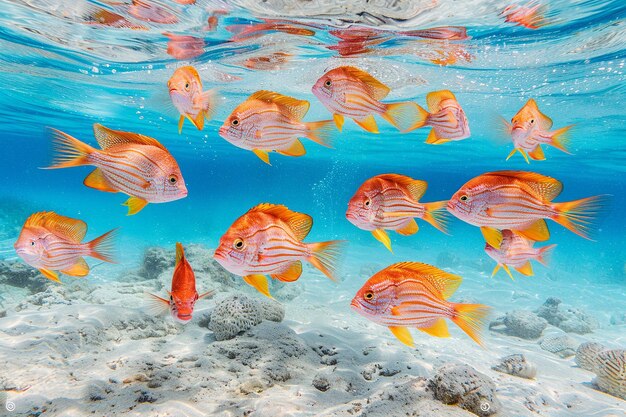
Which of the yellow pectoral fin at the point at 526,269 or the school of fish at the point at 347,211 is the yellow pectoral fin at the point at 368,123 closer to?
the school of fish at the point at 347,211

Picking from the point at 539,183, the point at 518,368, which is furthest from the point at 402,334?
the point at 518,368

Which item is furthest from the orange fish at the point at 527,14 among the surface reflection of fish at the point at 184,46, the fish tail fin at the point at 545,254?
the surface reflection of fish at the point at 184,46

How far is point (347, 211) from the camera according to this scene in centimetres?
314

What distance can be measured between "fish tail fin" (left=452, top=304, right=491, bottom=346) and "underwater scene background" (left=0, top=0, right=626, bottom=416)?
3.23 feet

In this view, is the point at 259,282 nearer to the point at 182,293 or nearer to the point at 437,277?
the point at 182,293

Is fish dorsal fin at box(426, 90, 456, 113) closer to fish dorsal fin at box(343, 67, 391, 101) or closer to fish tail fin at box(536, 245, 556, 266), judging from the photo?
fish dorsal fin at box(343, 67, 391, 101)

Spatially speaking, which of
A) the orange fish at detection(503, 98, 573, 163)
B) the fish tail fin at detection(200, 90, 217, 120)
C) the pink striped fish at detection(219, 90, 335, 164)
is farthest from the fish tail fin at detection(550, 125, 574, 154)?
the fish tail fin at detection(200, 90, 217, 120)

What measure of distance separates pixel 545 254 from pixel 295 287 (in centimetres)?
1091

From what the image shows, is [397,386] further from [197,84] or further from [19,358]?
[19,358]

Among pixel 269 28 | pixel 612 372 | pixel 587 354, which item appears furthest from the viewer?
pixel 269 28

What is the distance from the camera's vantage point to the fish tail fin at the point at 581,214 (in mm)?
2762

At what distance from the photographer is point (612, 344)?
36.7 ft

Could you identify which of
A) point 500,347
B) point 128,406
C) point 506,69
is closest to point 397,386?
point 128,406

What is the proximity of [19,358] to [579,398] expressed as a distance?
8.11 meters
